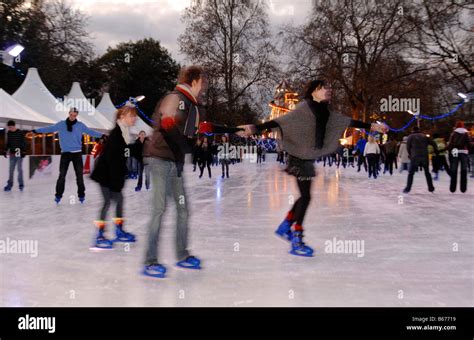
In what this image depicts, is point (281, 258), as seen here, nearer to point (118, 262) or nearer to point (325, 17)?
point (118, 262)

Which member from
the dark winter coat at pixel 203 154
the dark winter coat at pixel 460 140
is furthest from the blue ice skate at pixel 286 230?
the dark winter coat at pixel 203 154

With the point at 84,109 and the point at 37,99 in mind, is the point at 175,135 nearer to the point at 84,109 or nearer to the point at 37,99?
Answer: the point at 37,99

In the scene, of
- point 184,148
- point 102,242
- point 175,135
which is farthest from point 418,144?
point 175,135

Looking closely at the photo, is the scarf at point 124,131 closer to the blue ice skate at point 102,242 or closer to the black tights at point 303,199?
the blue ice skate at point 102,242

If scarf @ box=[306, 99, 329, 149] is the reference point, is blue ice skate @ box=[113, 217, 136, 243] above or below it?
below

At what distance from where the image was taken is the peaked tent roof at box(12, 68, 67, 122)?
1683 cm

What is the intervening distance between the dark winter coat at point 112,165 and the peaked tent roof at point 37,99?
12.6 metres

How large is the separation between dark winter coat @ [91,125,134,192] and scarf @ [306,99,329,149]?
1.86 meters

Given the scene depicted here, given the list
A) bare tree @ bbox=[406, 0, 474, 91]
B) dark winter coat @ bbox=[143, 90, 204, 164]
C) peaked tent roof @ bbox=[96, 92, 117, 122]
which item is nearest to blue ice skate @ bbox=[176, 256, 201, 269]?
dark winter coat @ bbox=[143, 90, 204, 164]

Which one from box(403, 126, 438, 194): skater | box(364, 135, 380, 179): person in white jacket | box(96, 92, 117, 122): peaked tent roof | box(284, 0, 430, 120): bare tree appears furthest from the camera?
box(96, 92, 117, 122): peaked tent roof

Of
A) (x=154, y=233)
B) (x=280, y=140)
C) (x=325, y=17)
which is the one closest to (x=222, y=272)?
(x=154, y=233)

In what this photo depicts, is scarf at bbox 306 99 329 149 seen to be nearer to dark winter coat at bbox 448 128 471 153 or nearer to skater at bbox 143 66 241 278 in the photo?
skater at bbox 143 66 241 278

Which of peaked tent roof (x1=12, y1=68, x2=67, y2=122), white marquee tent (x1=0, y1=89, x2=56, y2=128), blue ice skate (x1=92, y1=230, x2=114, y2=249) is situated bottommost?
blue ice skate (x1=92, y1=230, x2=114, y2=249)

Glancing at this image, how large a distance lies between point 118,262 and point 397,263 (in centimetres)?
226
